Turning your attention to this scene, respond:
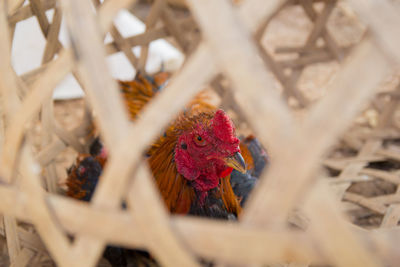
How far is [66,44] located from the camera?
2.70 metres

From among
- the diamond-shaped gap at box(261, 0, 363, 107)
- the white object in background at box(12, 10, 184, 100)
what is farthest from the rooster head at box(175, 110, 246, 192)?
the white object in background at box(12, 10, 184, 100)

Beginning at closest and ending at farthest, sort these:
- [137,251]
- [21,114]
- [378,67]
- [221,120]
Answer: [378,67] < [21,114] < [221,120] < [137,251]

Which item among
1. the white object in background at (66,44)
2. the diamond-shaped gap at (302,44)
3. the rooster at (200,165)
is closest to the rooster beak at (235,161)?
the rooster at (200,165)

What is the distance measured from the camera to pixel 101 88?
64 cm

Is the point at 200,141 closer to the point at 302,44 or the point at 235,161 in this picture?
the point at 235,161

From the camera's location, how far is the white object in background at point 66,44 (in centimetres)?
271

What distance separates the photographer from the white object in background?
2709 mm

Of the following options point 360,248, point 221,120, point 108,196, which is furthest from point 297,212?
point 108,196

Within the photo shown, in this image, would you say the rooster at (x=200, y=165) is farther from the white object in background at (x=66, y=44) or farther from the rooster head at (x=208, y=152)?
the white object in background at (x=66, y=44)

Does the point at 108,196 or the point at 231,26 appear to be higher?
the point at 231,26

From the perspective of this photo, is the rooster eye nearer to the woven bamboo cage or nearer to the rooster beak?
the rooster beak

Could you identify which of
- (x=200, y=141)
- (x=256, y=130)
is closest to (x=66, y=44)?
(x=200, y=141)

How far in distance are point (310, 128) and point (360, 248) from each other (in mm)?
217

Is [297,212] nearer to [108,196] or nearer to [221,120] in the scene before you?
[221,120]
